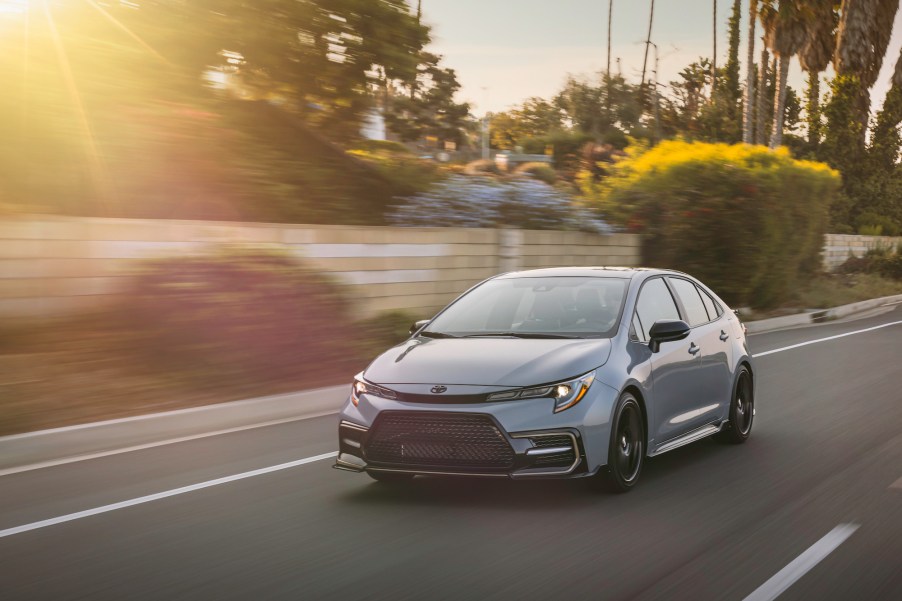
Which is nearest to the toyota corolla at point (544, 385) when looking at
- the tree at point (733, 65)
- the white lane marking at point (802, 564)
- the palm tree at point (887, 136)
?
the white lane marking at point (802, 564)

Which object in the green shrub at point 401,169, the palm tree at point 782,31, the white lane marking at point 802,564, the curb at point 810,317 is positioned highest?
the palm tree at point 782,31

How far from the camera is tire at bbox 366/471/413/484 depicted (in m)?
7.61

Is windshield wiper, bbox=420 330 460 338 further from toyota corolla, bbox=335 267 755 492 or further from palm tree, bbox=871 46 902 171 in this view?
palm tree, bbox=871 46 902 171

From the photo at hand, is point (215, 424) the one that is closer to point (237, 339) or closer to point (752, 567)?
point (237, 339)

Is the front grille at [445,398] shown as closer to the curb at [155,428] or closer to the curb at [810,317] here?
the curb at [155,428]

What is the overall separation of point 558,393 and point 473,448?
627 millimetres

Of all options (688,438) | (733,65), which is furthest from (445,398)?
(733,65)

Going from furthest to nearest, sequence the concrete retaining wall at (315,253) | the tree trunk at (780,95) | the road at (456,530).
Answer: the tree trunk at (780,95) → the concrete retaining wall at (315,253) → the road at (456,530)

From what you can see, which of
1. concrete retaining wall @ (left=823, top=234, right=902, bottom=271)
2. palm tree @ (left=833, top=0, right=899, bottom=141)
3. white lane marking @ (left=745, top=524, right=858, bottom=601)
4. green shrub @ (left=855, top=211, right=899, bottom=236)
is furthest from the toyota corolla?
palm tree @ (left=833, top=0, right=899, bottom=141)

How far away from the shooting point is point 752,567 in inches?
235

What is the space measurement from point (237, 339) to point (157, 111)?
14.3 feet

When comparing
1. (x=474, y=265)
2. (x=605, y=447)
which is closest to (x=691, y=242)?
(x=474, y=265)

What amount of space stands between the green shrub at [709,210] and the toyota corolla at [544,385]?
15577mm

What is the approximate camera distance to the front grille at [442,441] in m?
7.07
